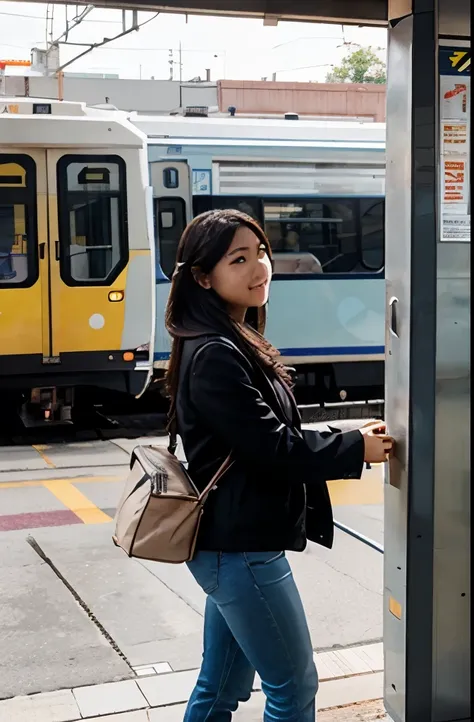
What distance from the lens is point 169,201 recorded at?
11.3m

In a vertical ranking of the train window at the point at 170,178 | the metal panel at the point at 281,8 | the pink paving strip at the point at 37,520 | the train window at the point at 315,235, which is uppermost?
the train window at the point at 170,178

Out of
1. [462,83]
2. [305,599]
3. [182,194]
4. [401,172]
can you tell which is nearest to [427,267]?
[401,172]

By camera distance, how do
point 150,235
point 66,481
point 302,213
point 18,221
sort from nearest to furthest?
point 66,481 → point 18,221 → point 150,235 → point 302,213

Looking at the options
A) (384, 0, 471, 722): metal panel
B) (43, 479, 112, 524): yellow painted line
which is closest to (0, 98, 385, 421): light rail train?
(43, 479, 112, 524): yellow painted line

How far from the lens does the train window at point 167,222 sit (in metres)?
11.2

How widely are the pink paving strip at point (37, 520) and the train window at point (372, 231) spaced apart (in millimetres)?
5850

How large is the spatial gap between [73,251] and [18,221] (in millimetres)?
641

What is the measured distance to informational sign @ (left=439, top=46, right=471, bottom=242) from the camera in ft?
10.4

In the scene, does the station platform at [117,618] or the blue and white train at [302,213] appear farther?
the blue and white train at [302,213]

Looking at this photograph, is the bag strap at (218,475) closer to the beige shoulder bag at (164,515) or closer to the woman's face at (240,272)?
the beige shoulder bag at (164,515)

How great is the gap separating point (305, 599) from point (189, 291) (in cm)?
296

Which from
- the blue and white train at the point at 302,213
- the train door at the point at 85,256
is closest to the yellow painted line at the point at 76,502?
the train door at the point at 85,256

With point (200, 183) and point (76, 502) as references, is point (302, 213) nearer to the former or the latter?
point (200, 183)

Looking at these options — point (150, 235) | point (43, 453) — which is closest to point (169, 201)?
point (150, 235)
